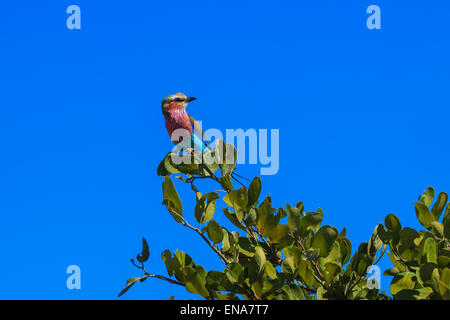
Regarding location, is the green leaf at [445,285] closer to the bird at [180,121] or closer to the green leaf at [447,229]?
the green leaf at [447,229]

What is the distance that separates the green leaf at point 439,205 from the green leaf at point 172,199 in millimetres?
1717

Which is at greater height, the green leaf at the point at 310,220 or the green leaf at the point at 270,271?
the green leaf at the point at 310,220

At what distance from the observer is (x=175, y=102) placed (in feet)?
17.5

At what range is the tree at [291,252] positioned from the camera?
10.4 feet

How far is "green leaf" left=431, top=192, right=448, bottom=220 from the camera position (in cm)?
361

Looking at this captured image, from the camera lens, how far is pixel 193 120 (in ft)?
18.0

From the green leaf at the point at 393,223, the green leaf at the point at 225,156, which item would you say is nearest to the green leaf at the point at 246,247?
the green leaf at the point at 225,156

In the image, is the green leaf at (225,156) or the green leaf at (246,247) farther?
the green leaf at (225,156)

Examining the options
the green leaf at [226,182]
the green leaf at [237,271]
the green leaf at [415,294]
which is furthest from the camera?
the green leaf at [226,182]
